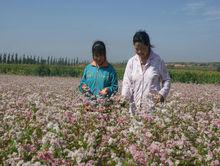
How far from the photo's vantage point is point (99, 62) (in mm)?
6488

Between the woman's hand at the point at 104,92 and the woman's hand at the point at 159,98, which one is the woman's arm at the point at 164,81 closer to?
the woman's hand at the point at 159,98

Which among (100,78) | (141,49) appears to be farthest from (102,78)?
(141,49)

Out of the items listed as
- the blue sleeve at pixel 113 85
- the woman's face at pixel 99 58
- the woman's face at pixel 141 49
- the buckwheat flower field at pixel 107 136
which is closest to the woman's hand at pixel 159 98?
the buckwheat flower field at pixel 107 136

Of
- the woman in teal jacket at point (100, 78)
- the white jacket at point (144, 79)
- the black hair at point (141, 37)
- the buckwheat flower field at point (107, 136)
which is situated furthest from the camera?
the woman in teal jacket at point (100, 78)

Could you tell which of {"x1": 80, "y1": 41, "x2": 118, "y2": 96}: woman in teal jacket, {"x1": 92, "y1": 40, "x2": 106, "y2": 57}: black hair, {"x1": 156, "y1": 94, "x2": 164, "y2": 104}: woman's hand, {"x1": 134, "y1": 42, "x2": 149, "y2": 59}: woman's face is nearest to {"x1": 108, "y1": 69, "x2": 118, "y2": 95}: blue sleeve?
{"x1": 80, "y1": 41, "x2": 118, "y2": 96}: woman in teal jacket

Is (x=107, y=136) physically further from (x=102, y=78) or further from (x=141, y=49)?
(x=102, y=78)

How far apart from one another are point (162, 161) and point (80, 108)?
240cm

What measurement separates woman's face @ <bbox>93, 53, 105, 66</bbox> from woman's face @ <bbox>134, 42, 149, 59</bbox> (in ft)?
1.74

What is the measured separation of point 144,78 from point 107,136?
1.69 metres

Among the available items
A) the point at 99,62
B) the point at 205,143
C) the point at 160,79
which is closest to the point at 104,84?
the point at 99,62

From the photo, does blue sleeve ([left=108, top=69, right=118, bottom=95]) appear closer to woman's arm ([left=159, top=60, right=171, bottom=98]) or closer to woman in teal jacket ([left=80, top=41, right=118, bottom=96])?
woman in teal jacket ([left=80, top=41, right=118, bottom=96])

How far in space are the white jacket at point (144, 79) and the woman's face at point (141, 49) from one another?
0.13 m

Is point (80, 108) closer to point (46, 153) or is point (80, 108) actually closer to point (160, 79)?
point (160, 79)

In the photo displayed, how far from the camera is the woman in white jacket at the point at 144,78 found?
6164 mm
